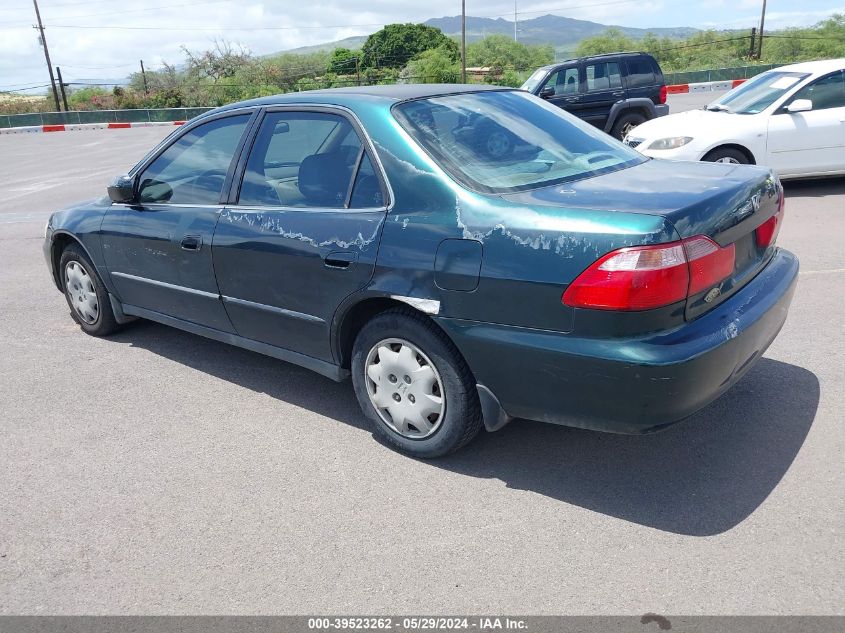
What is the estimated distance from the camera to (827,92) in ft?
29.7

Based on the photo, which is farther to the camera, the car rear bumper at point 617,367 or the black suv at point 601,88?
the black suv at point 601,88

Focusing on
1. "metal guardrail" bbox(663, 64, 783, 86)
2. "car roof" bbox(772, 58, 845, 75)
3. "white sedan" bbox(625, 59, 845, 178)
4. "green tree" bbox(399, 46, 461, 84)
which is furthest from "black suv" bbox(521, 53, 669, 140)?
"green tree" bbox(399, 46, 461, 84)

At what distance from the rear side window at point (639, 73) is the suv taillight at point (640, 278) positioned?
12.5 meters

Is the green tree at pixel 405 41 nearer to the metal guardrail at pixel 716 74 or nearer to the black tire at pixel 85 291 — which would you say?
the metal guardrail at pixel 716 74

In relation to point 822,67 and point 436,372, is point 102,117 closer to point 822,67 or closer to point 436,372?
point 822,67

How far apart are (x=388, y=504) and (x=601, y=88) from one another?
498 inches

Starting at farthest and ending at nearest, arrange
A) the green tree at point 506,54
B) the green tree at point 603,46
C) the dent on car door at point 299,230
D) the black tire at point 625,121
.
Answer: the green tree at point 603,46
the green tree at point 506,54
the black tire at point 625,121
the dent on car door at point 299,230

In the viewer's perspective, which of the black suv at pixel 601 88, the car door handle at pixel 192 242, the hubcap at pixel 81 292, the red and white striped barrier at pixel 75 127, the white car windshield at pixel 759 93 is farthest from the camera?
the red and white striped barrier at pixel 75 127

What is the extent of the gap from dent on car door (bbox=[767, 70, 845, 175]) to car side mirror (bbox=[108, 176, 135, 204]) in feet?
24.2

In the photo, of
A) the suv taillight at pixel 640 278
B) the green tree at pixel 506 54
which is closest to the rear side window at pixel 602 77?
the suv taillight at pixel 640 278

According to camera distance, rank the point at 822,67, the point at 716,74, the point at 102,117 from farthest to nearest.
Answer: the point at 102,117, the point at 716,74, the point at 822,67

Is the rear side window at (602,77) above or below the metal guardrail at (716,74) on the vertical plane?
above

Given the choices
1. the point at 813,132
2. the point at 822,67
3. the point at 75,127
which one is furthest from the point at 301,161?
the point at 75,127

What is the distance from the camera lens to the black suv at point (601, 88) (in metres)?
14.2
